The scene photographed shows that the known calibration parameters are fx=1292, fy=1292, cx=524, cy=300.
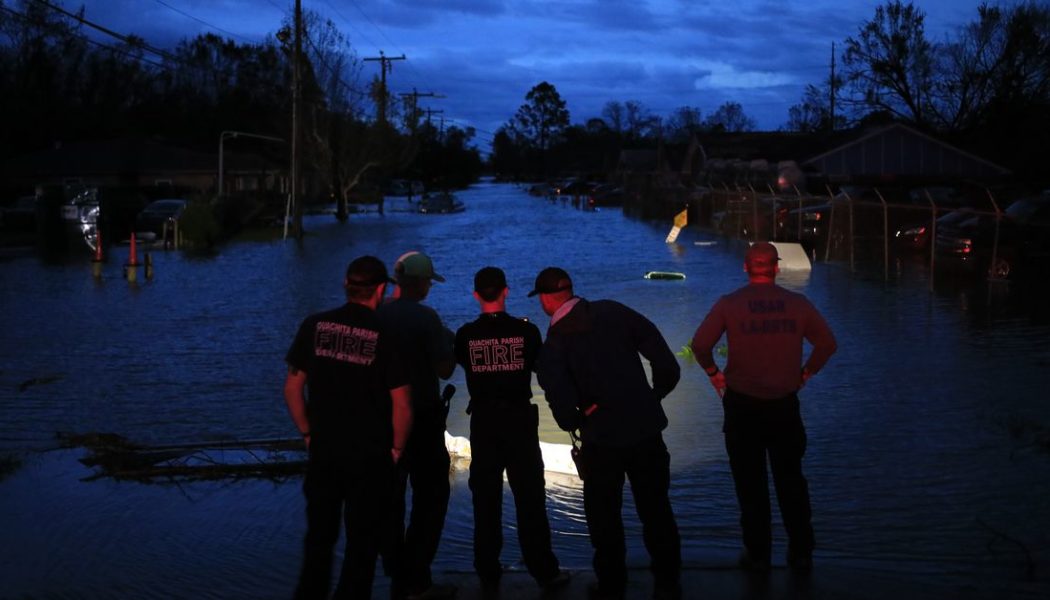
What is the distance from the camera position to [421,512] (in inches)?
256

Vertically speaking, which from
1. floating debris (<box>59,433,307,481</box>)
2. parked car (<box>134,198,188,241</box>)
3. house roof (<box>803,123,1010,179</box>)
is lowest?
floating debris (<box>59,433,307,481</box>)

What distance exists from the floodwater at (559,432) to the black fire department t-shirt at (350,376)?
1.29m

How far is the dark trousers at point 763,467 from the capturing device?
655 cm

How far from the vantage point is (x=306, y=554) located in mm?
5844

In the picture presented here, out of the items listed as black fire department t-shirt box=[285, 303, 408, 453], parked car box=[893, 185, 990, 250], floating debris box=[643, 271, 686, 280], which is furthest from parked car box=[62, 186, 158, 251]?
black fire department t-shirt box=[285, 303, 408, 453]

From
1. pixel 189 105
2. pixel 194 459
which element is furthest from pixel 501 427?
pixel 189 105

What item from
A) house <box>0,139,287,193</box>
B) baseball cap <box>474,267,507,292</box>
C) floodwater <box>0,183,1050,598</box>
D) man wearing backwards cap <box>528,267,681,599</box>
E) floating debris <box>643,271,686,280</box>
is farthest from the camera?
house <box>0,139,287,193</box>

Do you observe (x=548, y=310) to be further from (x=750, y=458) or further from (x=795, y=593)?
(x=795, y=593)

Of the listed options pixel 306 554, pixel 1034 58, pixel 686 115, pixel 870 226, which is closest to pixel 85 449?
pixel 306 554

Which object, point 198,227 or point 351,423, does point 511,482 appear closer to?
point 351,423

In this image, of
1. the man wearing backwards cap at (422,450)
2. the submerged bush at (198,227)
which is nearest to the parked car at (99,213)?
the submerged bush at (198,227)

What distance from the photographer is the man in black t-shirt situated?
6402 mm

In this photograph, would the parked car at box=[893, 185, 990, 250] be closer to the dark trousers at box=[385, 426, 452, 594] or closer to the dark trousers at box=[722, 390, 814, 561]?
the dark trousers at box=[722, 390, 814, 561]

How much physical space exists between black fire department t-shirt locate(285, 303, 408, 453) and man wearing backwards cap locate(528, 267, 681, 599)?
89cm
